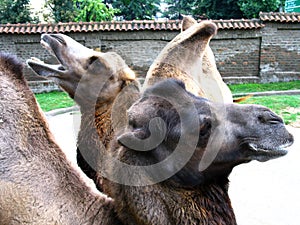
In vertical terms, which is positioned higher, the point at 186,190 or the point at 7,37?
the point at 186,190

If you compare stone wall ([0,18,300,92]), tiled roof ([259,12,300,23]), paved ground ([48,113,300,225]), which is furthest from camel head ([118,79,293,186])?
tiled roof ([259,12,300,23])

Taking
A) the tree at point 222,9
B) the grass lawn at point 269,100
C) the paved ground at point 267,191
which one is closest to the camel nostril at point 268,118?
the paved ground at point 267,191

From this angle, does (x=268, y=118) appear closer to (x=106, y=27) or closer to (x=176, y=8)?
(x=106, y=27)

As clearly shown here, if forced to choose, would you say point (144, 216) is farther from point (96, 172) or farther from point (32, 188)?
point (96, 172)

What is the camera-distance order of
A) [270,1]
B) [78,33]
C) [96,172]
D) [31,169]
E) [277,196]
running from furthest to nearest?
[270,1], [78,33], [277,196], [96,172], [31,169]

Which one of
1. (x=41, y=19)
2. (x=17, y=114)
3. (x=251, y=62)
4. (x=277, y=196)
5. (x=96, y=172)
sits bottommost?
(x=41, y=19)

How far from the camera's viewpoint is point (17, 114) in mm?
1668

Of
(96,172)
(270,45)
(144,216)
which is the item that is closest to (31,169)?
(144,216)

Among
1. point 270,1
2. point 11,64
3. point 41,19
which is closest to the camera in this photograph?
point 11,64

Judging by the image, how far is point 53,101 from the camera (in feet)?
34.2

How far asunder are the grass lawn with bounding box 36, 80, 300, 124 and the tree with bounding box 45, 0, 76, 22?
11091 mm

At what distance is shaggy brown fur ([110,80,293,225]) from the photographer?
148 centimetres

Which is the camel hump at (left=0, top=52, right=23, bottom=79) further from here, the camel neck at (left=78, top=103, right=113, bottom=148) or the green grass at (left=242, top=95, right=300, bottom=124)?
the green grass at (left=242, top=95, right=300, bottom=124)

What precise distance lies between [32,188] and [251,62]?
1214 cm
